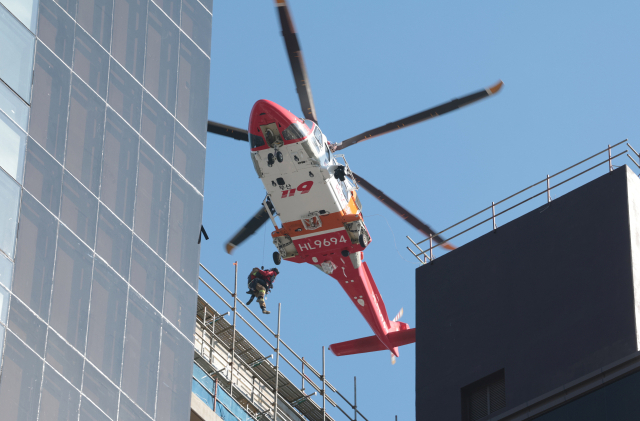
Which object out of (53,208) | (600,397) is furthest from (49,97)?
(600,397)

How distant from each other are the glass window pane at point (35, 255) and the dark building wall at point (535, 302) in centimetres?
873

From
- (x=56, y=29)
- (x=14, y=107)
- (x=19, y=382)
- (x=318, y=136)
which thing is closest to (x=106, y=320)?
(x=19, y=382)

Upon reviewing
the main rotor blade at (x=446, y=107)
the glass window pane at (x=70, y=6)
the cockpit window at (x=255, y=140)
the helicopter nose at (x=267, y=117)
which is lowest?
the glass window pane at (x=70, y=6)

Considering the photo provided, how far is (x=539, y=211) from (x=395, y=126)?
7366 mm

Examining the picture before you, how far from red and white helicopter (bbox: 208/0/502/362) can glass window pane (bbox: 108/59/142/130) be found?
5.45 metres

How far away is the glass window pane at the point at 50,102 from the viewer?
751 inches

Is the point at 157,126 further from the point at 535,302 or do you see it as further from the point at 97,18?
the point at 535,302

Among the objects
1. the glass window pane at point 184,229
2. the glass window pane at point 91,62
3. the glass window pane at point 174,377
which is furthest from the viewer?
the glass window pane at point 184,229

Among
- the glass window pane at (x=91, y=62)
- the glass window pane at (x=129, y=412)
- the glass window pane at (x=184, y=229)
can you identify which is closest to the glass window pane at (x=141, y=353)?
the glass window pane at (x=129, y=412)

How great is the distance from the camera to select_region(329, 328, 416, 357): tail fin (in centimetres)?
3525

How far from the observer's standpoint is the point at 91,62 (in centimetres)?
2095

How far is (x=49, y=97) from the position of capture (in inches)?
767

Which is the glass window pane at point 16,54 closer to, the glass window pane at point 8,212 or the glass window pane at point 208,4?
the glass window pane at point 8,212

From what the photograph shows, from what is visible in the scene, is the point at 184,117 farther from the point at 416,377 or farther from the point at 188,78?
the point at 416,377
